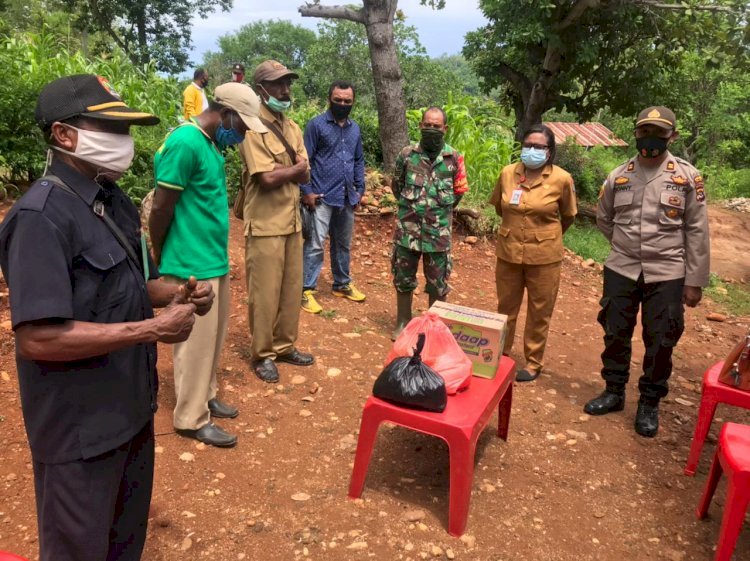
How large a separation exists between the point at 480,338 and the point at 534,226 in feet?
4.45

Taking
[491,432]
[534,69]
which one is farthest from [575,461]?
[534,69]

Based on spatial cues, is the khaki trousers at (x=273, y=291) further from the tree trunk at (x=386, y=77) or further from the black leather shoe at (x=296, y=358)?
the tree trunk at (x=386, y=77)

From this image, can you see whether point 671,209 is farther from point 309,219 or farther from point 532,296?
point 309,219

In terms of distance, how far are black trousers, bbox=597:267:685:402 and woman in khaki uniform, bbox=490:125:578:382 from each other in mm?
502

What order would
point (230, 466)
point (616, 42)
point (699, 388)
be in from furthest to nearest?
1. point (616, 42)
2. point (699, 388)
3. point (230, 466)

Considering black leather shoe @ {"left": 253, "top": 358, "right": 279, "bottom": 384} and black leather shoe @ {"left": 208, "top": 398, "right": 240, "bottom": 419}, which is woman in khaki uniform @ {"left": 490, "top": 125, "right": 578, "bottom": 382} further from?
black leather shoe @ {"left": 208, "top": 398, "right": 240, "bottom": 419}

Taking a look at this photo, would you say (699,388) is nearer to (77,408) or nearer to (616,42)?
(77,408)

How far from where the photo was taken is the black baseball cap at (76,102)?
5.36 feet

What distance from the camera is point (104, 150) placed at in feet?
5.66

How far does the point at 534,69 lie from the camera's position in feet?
41.2

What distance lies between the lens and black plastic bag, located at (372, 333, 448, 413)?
272cm

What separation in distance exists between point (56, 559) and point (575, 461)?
Answer: 2.77m

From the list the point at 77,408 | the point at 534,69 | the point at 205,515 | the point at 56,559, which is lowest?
the point at 205,515

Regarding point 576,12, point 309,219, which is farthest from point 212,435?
point 576,12
